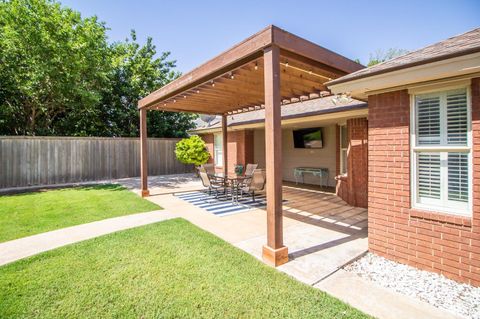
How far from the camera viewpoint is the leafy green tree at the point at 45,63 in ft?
36.7

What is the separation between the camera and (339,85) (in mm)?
4191

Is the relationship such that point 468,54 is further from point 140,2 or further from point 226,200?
point 140,2

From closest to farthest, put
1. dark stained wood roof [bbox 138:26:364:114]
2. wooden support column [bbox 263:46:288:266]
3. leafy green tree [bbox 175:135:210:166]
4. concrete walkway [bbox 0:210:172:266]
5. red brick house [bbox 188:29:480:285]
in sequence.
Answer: red brick house [bbox 188:29:480:285], wooden support column [bbox 263:46:288:266], dark stained wood roof [bbox 138:26:364:114], concrete walkway [bbox 0:210:172:266], leafy green tree [bbox 175:135:210:166]

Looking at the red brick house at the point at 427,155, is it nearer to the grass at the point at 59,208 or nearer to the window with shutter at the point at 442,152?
the window with shutter at the point at 442,152

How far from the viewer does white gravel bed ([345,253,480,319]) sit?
2829mm

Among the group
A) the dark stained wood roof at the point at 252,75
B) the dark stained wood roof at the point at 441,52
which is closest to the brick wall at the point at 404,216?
the dark stained wood roof at the point at 441,52

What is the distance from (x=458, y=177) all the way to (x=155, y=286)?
14.5ft

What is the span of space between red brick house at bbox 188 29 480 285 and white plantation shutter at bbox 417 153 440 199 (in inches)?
0.5

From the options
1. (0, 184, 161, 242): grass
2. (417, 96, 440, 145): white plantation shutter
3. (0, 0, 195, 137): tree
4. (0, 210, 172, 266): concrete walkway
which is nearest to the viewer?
(417, 96, 440, 145): white plantation shutter

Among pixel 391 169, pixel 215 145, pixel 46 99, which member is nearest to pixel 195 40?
pixel 215 145

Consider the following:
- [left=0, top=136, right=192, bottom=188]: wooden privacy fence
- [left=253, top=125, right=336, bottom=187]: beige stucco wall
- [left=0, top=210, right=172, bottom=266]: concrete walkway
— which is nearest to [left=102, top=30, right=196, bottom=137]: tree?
[left=0, top=136, right=192, bottom=188]: wooden privacy fence

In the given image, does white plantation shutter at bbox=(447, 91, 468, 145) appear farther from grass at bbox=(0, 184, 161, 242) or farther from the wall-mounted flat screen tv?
the wall-mounted flat screen tv

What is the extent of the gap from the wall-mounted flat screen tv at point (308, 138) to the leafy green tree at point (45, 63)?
435 inches

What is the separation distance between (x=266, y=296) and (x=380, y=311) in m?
1.28
